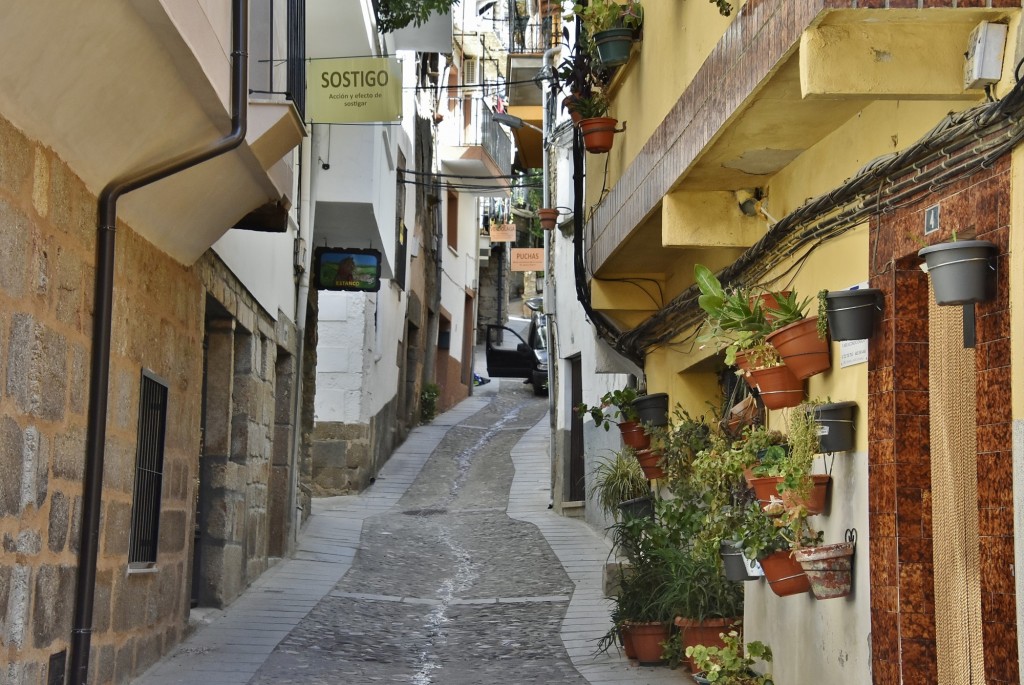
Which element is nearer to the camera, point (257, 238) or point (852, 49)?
point (852, 49)

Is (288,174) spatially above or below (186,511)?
above

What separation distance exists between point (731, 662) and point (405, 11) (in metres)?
6.43

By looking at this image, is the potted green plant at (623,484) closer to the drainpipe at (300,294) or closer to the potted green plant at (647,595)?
the potted green plant at (647,595)

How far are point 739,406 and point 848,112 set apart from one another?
8.76 feet

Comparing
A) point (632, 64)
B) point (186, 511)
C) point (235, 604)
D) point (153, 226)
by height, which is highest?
point (632, 64)

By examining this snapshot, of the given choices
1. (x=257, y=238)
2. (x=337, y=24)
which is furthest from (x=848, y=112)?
(x=337, y=24)

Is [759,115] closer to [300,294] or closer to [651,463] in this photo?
[651,463]

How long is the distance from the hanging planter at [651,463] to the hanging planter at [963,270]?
18.7 ft

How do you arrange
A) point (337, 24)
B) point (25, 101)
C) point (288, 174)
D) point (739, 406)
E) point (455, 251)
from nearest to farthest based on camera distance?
point (25, 101), point (739, 406), point (288, 174), point (337, 24), point (455, 251)

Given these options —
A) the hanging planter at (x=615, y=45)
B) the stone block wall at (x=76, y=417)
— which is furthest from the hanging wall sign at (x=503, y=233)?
the hanging planter at (x=615, y=45)

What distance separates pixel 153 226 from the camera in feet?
22.7

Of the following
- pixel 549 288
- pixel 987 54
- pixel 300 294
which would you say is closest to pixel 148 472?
pixel 987 54

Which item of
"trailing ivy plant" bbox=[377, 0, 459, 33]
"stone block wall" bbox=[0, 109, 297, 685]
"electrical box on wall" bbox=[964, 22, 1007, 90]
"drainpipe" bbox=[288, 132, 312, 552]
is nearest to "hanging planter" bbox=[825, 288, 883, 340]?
"electrical box on wall" bbox=[964, 22, 1007, 90]

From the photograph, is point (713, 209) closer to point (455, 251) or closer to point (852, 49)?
point (852, 49)
